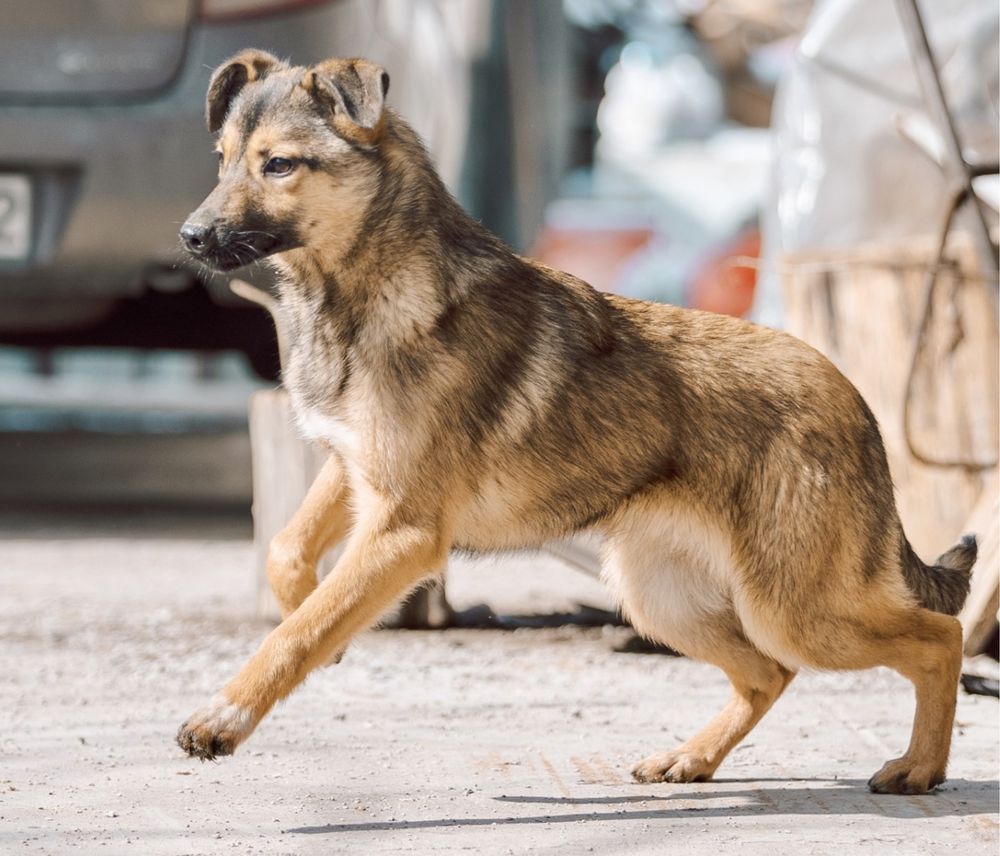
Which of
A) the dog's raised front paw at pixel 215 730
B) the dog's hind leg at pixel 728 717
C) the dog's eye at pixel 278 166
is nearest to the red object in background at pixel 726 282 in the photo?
the dog's hind leg at pixel 728 717

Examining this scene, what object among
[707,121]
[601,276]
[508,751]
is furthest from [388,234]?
[707,121]

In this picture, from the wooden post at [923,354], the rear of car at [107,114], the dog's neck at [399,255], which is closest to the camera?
the dog's neck at [399,255]

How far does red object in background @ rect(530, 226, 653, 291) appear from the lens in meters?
16.5

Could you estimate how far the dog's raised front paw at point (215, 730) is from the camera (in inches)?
128

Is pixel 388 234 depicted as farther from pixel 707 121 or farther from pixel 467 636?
pixel 707 121

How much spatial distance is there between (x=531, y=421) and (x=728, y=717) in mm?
798

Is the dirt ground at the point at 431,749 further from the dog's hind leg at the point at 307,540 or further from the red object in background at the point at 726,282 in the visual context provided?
the red object in background at the point at 726,282

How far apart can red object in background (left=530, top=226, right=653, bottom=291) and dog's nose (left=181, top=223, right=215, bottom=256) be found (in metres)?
12.8

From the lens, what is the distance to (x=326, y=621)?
338 cm

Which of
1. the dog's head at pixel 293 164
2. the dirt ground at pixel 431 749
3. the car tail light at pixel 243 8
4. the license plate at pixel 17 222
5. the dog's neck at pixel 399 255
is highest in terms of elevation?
the car tail light at pixel 243 8

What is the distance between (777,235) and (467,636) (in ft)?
8.88

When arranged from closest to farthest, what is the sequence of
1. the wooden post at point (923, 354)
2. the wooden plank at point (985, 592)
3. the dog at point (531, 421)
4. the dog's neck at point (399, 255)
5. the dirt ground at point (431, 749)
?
the dirt ground at point (431, 749), the dog at point (531, 421), the dog's neck at point (399, 255), the wooden plank at point (985, 592), the wooden post at point (923, 354)

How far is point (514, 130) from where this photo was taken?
718 centimetres

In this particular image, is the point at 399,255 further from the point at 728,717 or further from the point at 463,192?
the point at 463,192
